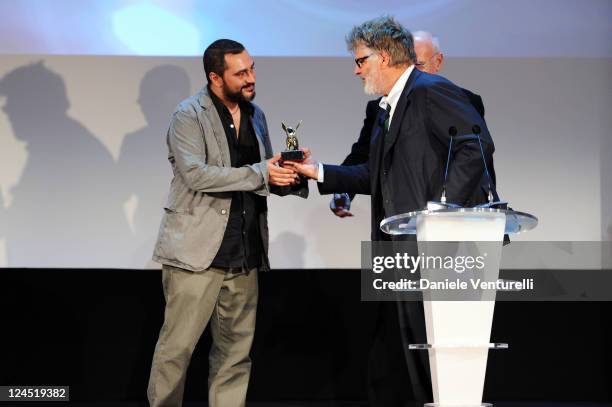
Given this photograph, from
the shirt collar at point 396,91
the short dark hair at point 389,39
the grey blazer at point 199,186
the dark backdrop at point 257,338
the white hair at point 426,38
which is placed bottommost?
the dark backdrop at point 257,338

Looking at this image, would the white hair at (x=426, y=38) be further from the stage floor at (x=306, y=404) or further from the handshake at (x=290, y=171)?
the stage floor at (x=306, y=404)

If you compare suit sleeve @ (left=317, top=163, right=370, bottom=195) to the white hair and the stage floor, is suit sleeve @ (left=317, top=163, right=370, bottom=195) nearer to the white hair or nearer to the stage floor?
the white hair

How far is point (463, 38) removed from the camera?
460cm

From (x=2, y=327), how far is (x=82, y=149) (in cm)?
108

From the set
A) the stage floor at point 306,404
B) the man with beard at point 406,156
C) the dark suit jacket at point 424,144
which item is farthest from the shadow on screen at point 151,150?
the dark suit jacket at point 424,144

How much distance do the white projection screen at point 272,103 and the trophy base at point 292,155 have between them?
994 mm

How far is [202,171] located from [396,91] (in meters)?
0.89

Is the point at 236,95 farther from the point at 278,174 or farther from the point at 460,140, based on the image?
the point at 460,140

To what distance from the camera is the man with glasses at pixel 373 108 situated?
3.98 metres

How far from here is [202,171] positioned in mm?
3500

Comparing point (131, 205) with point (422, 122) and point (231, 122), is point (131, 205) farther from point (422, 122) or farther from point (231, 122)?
point (422, 122)

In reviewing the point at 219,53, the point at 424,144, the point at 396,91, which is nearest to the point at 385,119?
the point at 396,91

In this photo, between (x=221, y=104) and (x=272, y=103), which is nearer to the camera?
(x=221, y=104)

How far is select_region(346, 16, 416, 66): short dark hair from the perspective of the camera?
3.34 meters
